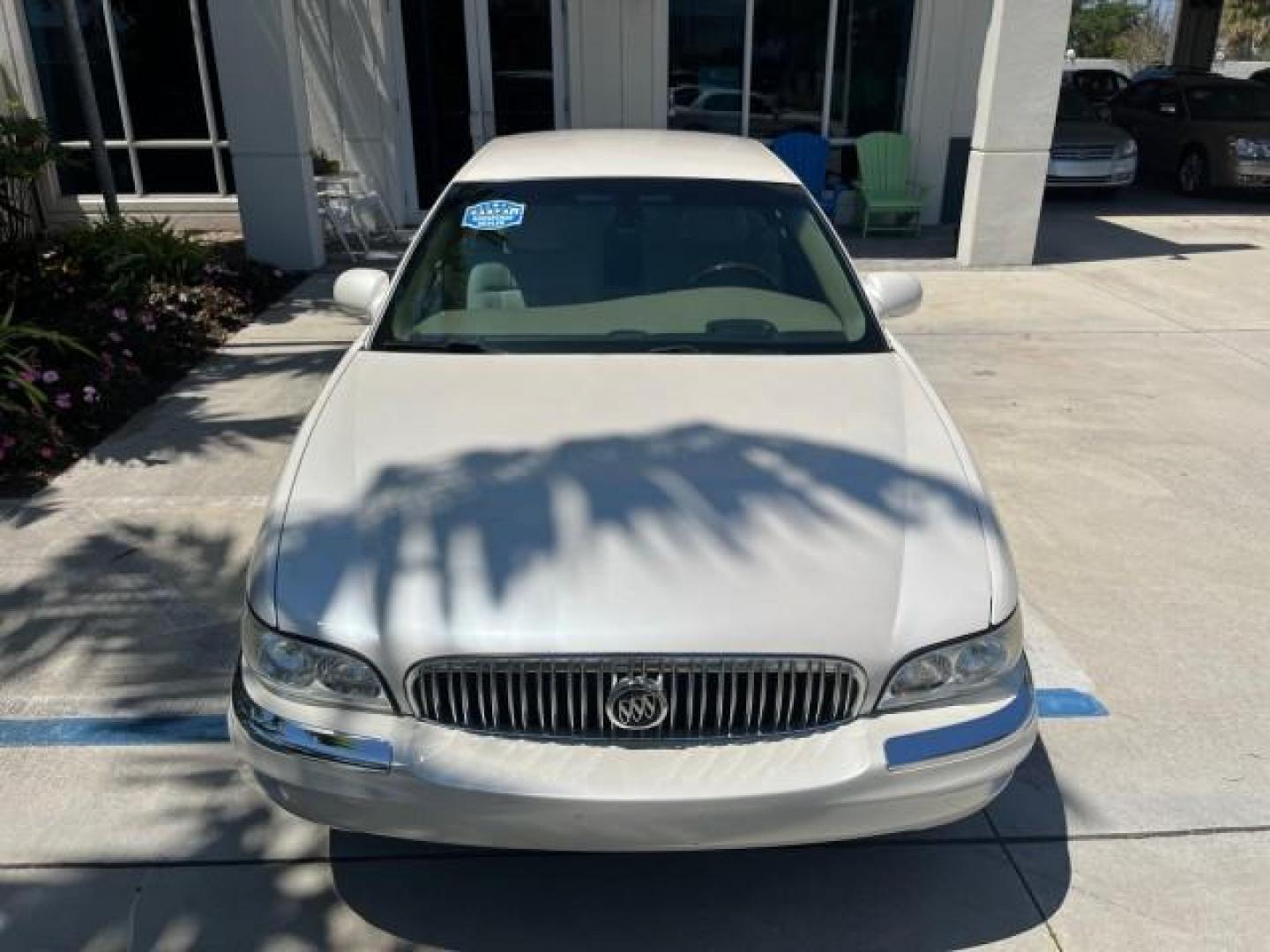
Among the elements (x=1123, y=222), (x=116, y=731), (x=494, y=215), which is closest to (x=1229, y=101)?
(x=1123, y=222)

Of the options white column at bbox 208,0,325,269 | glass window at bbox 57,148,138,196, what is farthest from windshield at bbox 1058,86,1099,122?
glass window at bbox 57,148,138,196

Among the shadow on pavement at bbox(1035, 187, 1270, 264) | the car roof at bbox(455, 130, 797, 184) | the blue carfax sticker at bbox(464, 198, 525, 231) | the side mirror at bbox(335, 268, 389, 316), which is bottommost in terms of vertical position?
the shadow on pavement at bbox(1035, 187, 1270, 264)

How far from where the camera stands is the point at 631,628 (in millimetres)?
2271

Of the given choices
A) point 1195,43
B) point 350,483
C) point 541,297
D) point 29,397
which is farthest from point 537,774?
point 1195,43

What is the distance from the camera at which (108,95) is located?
10.9 m

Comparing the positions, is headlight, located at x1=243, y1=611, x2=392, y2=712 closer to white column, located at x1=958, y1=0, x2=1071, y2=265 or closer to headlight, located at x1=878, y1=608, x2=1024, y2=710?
headlight, located at x1=878, y1=608, x2=1024, y2=710

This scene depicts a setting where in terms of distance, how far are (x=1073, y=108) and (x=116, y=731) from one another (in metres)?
15.0

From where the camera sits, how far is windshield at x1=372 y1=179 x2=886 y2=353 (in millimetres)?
3566

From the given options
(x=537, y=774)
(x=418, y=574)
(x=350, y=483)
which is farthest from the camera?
(x=350, y=483)

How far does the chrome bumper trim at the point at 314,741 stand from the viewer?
227 cm

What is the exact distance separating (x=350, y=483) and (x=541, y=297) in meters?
1.27

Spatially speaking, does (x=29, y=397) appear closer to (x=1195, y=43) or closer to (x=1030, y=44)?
(x=1030, y=44)

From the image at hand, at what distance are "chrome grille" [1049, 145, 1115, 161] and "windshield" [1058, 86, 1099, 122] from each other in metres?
0.96

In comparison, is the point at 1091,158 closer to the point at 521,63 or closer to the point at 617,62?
the point at 617,62
